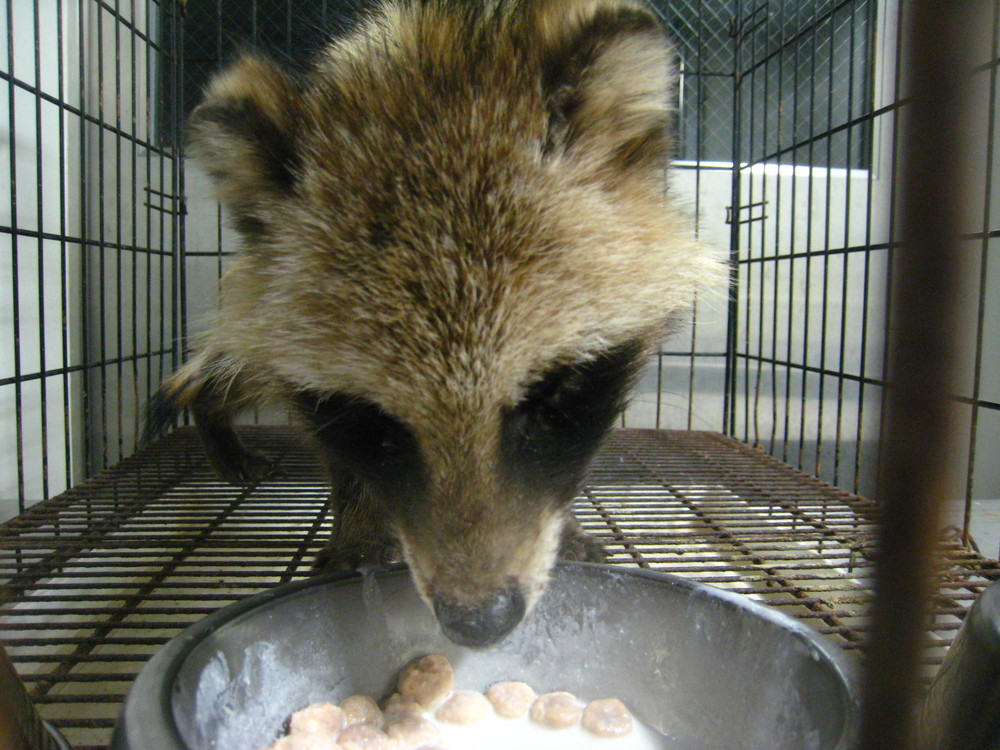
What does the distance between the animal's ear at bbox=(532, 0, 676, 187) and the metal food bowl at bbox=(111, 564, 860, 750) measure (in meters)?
0.73

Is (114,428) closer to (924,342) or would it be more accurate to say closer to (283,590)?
(283,590)

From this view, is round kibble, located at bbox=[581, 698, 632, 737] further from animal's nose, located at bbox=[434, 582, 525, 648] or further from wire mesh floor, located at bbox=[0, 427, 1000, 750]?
wire mesh floor, located at bbox=[0, 427, 1000, 750]

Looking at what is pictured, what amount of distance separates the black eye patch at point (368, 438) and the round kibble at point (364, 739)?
349 millimetres

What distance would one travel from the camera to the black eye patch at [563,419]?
1.05 m

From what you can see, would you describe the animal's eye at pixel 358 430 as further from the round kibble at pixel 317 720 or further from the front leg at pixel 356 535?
the front leg at pixel 356 535

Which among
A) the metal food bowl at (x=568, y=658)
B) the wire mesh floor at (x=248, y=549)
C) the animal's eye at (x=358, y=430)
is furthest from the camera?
the wire mesh floor at (x=248, y=549)

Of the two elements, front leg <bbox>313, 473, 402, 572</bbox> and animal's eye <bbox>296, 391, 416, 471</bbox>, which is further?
front leg <bbox>313, 473, 402, 572</bbox>

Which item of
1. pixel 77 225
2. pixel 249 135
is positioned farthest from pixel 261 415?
pixel 249 135

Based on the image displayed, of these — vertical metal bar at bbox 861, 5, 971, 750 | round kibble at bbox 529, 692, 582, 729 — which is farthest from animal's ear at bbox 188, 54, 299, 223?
vertical metal bar at bbox 861, 5, 971, 750

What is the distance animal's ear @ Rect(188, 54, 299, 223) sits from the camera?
123 cm

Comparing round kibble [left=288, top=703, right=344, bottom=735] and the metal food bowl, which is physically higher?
the metal food bowl

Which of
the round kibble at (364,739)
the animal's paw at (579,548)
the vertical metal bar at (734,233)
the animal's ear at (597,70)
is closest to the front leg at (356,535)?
the animal's paw at (579,548)

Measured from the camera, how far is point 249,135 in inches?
48.6

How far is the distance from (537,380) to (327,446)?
459 mm
